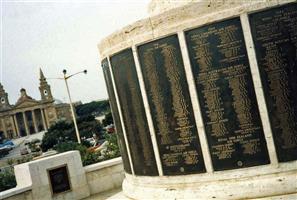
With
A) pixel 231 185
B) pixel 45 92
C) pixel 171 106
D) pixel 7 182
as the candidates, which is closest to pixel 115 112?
pixel 171 106

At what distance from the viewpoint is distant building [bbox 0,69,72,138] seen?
12000 centimetres

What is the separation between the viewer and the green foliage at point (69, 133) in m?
51.9

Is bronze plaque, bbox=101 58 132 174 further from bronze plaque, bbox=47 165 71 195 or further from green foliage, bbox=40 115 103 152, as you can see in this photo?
green foliage, bbox=40 115 103 152

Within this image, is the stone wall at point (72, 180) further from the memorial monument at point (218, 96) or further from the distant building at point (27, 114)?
the distant building at point (27, 114)

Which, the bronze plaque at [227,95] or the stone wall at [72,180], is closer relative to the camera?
the bronze plaque at [227,95]

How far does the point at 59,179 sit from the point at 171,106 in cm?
469

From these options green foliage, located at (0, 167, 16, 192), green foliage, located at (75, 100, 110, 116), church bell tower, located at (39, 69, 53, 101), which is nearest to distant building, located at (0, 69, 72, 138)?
church bell tower, located at (39, 69, 53, 101)

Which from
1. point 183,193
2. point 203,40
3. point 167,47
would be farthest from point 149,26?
point 183,193

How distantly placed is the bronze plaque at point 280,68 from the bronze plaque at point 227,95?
0.82 ft

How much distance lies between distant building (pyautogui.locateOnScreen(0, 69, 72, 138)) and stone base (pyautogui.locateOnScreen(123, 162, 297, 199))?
115 meters

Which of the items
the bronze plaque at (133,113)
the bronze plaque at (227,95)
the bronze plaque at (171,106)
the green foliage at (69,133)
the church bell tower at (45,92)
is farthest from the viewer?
the church bell tower at (45,92)

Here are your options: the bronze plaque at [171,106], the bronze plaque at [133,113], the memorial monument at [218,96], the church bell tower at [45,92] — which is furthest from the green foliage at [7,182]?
the church bell tower at [45,92]

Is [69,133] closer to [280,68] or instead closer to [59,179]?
[59,179]

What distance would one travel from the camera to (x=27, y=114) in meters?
125
